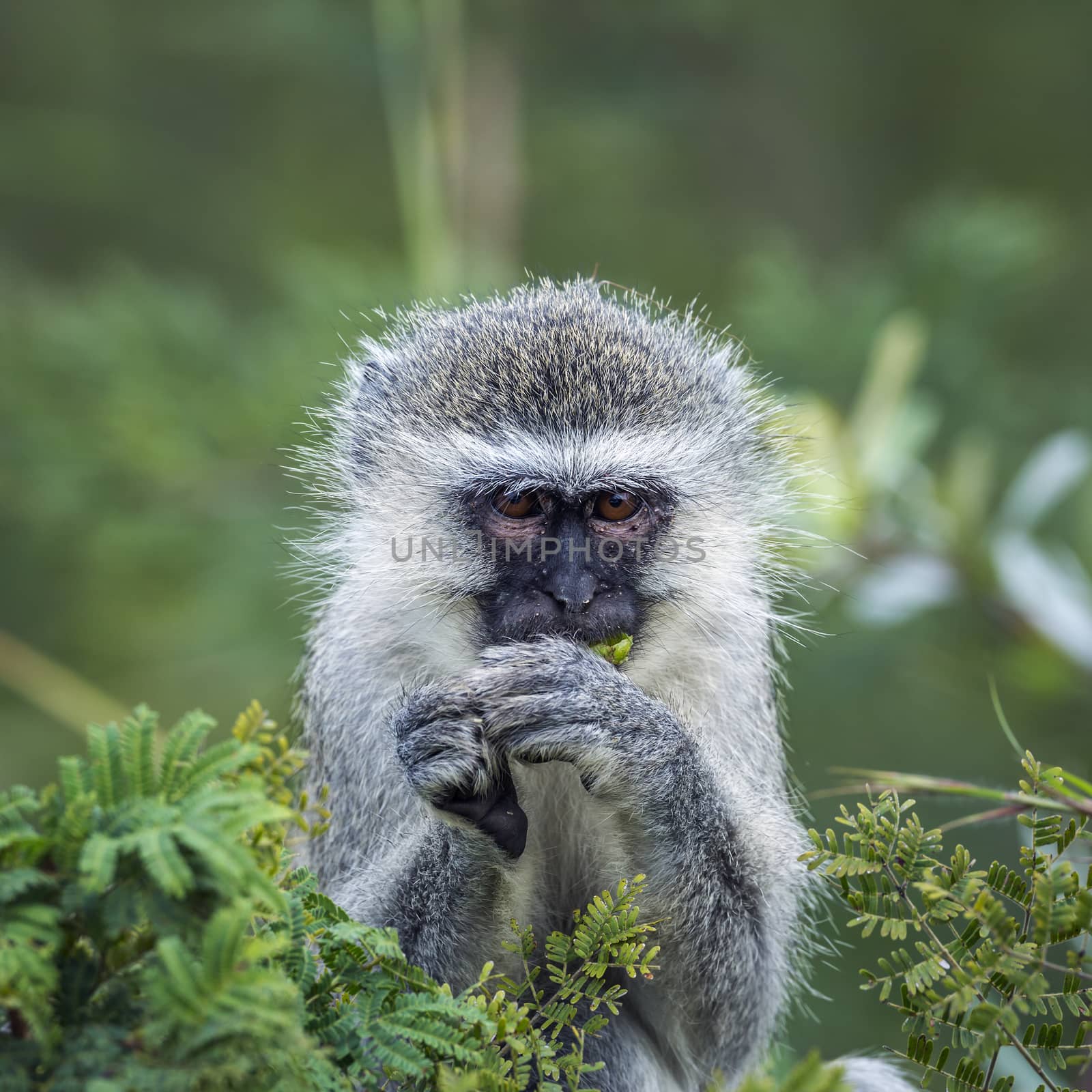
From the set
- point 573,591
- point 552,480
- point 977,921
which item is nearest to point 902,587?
point 552,480

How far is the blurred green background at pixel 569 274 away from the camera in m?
5.50

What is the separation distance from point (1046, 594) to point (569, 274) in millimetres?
3193

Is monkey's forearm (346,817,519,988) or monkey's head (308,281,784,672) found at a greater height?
monkey's head (308,281,784,672)

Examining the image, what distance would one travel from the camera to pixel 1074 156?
1022 cm

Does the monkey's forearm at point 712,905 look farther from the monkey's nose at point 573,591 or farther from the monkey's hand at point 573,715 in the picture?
the monkey's nose at point 573,591

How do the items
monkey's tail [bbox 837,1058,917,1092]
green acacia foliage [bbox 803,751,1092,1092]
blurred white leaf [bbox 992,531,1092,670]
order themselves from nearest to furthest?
green acacia foliage [bbox 803,751,1092,1092] < monkey's tail [bbox 837,1058,917,1092] < blurred white leaf [bbox 992,531,1092,670]

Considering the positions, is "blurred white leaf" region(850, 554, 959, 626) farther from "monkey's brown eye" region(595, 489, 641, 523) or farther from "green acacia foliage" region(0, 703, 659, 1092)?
"green acacia foliage" region(0, 703, 659, 1092)

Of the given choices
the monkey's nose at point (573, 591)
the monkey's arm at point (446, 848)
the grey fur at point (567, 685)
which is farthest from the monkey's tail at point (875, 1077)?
the monkey's nose at point (573, 591)

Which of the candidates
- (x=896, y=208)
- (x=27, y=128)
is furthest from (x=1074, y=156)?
(x=27, y=128)

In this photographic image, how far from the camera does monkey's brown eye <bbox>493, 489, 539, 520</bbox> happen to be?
2979mm

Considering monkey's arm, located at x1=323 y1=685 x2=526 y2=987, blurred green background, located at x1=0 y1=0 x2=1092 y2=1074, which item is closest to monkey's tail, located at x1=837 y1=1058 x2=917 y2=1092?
blurred green background, located at x1=0 y1=0 x2=1092 y2=1074

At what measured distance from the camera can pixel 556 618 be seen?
2693mm

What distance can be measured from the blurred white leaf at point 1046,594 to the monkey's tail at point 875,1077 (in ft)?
5.93

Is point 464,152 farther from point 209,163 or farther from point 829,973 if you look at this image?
point 829,973
